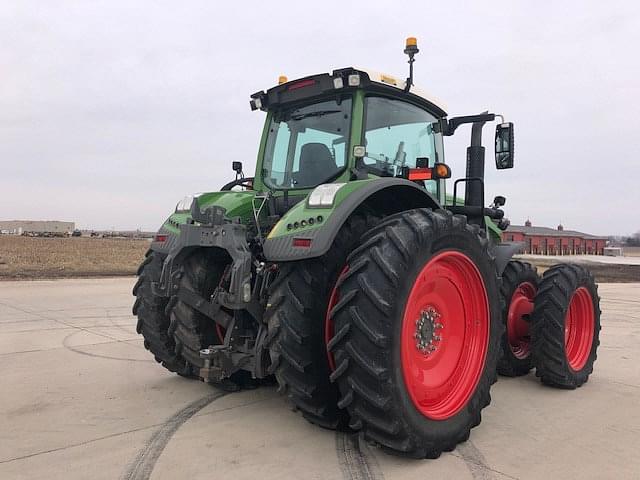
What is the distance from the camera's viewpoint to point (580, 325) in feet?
17.2

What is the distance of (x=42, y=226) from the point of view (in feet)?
381

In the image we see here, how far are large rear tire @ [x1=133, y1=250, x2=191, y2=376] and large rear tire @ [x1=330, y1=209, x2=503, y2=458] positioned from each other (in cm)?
207

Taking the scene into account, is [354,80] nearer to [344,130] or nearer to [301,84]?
[344,130]

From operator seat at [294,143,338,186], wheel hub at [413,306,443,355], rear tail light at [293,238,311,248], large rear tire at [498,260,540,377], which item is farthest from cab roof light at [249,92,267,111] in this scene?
large rear tire at [498,260,540,377]

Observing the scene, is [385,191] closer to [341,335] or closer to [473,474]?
[341,335]

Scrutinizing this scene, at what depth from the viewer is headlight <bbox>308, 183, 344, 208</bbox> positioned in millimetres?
3227

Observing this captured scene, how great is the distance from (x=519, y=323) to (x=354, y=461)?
2816mm

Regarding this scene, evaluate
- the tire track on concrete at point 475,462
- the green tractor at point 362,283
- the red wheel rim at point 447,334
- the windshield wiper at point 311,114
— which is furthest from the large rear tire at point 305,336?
the windshield wiper at point 311,114

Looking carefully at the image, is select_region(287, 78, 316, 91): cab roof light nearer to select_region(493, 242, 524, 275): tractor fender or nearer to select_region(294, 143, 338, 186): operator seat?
select_region(294, 143, 338, 186): operator seat

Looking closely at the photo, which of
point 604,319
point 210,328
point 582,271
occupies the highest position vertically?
point 582,271

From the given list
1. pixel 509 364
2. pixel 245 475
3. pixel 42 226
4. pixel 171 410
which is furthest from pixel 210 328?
pixel 42 226

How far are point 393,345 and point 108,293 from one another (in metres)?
10.3

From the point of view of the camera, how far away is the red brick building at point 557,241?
5509cm

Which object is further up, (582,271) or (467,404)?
(582,271)
